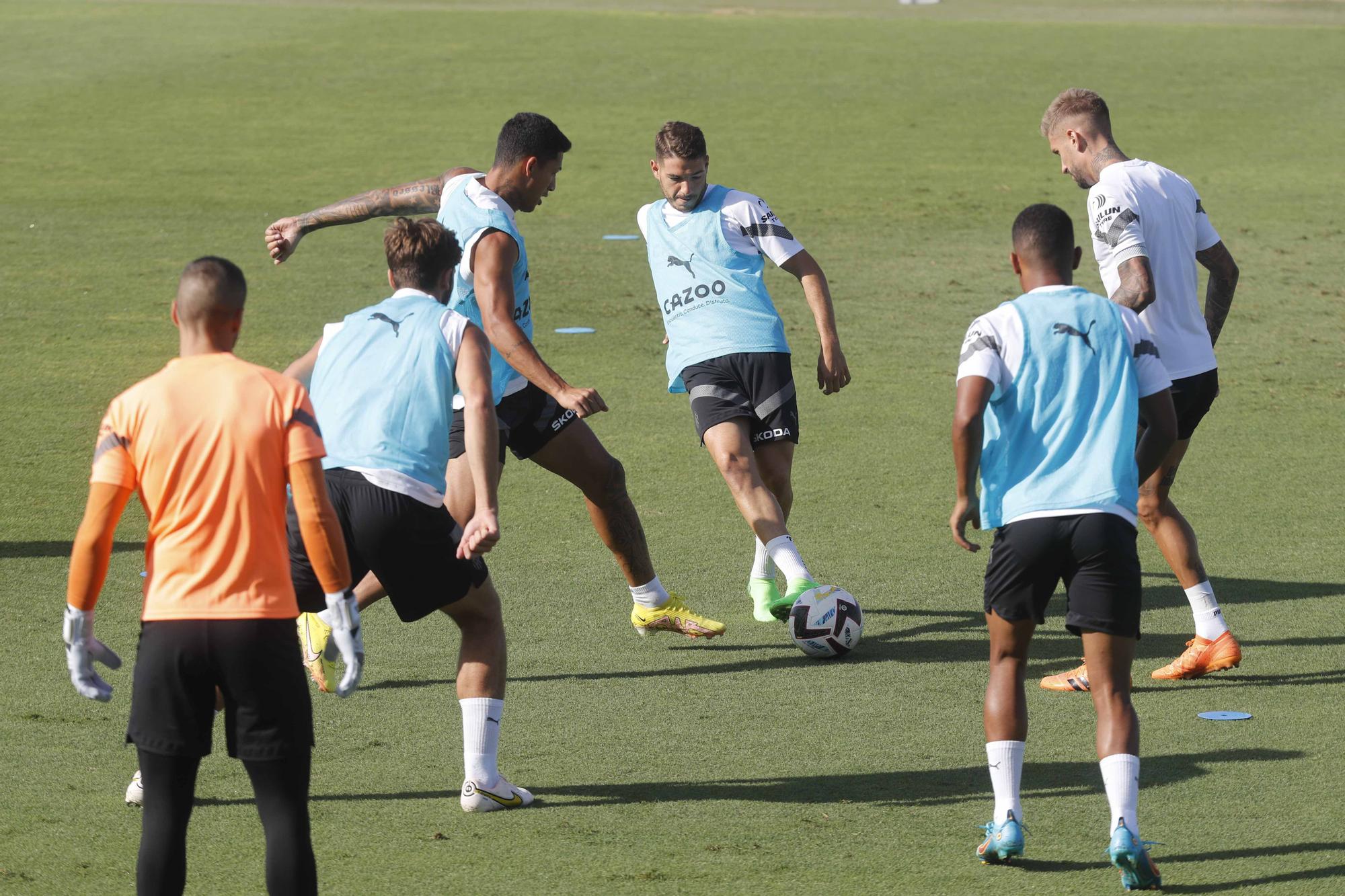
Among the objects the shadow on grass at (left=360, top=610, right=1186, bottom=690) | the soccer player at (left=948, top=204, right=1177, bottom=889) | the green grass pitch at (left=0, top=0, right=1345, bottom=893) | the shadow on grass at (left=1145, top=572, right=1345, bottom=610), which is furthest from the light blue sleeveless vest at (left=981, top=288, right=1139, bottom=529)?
the shadow on grass at (left=1145, top=572, right=1345, bottom=610)

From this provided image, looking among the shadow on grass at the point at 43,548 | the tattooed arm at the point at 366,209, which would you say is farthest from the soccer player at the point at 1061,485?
the shadow on grass at the point at 43,548

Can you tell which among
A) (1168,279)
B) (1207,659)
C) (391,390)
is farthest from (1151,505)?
(391,390)

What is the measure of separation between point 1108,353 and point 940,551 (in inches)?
157

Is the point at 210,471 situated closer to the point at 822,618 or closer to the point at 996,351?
the point at 996,351

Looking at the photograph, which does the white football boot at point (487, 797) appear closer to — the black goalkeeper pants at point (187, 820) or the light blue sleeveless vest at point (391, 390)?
the light blue sleeveless vest at point (391, 390)

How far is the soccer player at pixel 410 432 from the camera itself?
519 centimetres

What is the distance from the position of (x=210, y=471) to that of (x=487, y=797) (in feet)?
6.26

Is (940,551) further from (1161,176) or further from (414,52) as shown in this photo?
(414,52)

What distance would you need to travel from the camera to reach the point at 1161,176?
22.5ft

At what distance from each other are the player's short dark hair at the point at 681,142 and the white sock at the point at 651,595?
1928 mm

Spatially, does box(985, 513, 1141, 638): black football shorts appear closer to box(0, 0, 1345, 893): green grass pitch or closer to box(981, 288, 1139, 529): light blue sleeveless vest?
box(981, 288, 1139, 529): light blue sleeveless vest

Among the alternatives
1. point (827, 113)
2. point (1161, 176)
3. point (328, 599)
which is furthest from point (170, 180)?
point (328, 599)

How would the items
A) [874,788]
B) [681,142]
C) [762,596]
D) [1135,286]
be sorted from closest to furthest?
[874,788]
[1135,286]
[681,142]
[762,596]

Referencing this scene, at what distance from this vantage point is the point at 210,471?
4039mm
